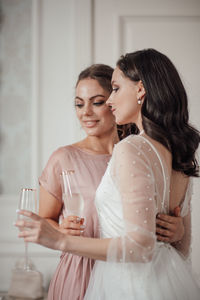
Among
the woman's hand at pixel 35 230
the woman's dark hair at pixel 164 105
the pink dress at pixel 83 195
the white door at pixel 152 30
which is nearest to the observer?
the woman's hand at pixel 35 230

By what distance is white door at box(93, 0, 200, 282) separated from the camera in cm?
260

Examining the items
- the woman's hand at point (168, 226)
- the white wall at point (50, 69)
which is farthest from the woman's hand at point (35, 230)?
the white wall at point (50, 69)

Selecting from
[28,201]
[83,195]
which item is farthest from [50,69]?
[28,201]

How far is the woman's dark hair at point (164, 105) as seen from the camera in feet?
4.22

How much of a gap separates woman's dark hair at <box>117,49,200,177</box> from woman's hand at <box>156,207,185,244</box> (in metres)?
0.18

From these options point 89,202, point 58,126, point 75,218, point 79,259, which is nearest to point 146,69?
point 75,218

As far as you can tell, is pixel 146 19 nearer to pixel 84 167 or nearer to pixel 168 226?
pixel 84 167

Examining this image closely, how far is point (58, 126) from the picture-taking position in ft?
8.61

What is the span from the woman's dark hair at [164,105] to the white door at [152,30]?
131 centimetres

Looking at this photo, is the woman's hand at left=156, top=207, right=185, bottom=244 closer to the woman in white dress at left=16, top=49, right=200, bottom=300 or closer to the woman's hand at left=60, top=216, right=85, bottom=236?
the woman in white dress at left=16, top=49, right=200, bottom=300

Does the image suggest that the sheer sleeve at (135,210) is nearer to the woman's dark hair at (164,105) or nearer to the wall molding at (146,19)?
the woman's dark hair at (164,105)

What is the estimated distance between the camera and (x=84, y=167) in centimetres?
181

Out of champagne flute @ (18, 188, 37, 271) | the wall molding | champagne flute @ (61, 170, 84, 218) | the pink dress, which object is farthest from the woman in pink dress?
the wall molding

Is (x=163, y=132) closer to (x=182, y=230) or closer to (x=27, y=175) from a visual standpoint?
(x=182, y=230)
